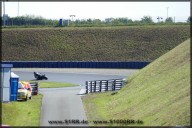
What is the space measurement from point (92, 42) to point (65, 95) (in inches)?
1795

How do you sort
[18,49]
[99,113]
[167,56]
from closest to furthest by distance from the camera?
[99,113] → [167,56] → [18,49]

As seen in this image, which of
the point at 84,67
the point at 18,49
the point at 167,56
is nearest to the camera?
the point at 167,56

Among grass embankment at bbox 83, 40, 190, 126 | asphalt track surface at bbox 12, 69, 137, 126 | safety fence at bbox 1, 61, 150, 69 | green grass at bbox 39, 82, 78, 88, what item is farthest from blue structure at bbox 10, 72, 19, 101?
safety fence at bbox 1, 61, 150, 69

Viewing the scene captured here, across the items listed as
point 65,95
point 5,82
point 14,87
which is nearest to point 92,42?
point 65,95

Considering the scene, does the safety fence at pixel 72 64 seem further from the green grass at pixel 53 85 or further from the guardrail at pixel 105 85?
the guardrail at pixel 105 85

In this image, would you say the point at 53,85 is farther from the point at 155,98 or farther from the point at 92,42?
the point at 92,42

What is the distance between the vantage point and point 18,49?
8025 centimetres

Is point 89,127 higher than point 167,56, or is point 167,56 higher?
point 167,56

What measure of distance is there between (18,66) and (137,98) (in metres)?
36.5

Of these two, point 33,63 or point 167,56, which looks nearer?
point 167,56

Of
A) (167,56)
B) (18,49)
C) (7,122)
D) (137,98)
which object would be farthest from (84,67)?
(7,122)

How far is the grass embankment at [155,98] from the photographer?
24.2 m

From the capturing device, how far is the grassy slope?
257ft

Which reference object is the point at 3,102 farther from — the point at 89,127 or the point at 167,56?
the point at 167,56
